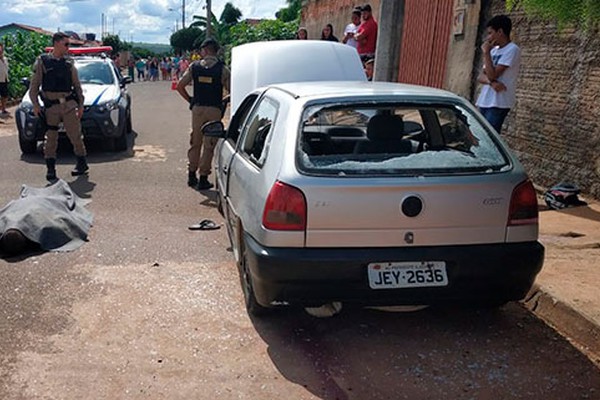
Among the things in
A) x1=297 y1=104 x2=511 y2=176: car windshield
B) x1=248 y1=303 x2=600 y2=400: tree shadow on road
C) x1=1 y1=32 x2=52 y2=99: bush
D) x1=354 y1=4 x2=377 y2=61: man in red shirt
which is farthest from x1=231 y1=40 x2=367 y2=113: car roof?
x1=1 y1=32 x2=52 y2=99: bush

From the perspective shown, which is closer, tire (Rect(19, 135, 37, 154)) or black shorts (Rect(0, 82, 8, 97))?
tire (Rect(19, 135, 37, 154))

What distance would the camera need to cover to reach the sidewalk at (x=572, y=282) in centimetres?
375

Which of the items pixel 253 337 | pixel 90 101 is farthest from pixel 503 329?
pixel 90 101

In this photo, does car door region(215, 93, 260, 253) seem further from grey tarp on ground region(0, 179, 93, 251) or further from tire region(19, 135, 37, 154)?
tire region(19, 135, 37, 154)

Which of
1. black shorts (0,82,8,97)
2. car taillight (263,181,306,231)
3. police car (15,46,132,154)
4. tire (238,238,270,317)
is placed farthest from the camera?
black shorts (0,82,8,97)

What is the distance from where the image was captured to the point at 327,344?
3686mm

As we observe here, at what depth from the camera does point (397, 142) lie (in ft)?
13.0

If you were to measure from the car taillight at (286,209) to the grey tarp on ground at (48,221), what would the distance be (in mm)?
2708

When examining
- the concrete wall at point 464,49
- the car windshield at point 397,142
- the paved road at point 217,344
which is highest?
the concrete wall at point 464,49

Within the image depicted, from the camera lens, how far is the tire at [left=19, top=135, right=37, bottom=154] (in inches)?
389

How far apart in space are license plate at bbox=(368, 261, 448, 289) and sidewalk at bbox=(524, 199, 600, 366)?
1025mm

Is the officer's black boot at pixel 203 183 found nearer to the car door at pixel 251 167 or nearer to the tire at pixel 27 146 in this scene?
the car door at pixel 251 167

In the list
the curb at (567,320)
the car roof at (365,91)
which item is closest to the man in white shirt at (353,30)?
the car roof at (365,91)

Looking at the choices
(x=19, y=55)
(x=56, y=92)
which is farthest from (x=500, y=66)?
(x=19, y=55)
